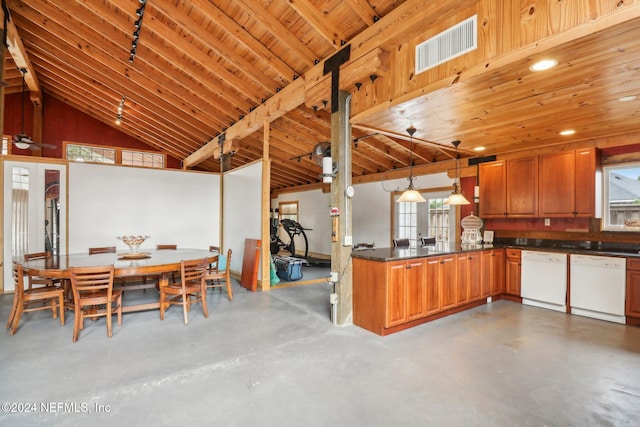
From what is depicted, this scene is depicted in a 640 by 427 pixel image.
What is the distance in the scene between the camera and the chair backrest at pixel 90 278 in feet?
10.8

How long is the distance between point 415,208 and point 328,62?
185 inches

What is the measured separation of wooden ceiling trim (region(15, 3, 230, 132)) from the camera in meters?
5.39

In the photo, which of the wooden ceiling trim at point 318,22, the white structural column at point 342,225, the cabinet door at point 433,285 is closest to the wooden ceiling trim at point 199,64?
the wooden ceiling trim at point 318,22

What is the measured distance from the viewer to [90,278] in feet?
11.0

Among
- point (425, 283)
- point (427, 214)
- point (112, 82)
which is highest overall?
point (112, 82)

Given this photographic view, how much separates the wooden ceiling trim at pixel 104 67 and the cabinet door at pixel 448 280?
5.77 m

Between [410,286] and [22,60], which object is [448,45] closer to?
[410,286]

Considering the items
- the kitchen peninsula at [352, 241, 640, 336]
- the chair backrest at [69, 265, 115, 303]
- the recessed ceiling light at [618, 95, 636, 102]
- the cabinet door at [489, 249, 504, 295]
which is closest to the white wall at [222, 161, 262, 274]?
the kitchen peninsula at [352, 241, 640, 336]

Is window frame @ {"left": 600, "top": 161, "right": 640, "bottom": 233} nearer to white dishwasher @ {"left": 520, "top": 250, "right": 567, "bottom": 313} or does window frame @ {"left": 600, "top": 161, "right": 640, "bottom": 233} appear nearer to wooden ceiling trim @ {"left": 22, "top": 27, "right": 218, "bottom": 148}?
white dishwasher @ {"left": 520, "top": 250, "right": 567, "bottom": 313}

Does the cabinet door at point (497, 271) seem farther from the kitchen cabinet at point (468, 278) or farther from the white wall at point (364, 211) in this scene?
the white wall at point (364, 211)

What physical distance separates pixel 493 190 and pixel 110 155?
439 inches

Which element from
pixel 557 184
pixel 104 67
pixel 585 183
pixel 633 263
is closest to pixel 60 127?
pixel 104 67

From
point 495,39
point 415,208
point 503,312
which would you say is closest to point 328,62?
point 495,39

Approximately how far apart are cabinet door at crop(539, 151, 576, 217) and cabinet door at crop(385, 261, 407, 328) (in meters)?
2.98
